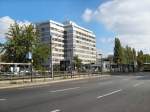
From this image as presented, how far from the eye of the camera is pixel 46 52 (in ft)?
242

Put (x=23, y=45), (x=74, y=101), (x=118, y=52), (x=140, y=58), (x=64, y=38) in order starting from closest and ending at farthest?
1. (x=74, y=101)
2. (x=23, y=45)
3. (x=118, y=52)
4. (x=140, y=58)
5. (x=64, y=38)

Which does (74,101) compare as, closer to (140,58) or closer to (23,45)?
(23,45)

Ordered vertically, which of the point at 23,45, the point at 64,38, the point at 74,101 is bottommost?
the point at 74,101

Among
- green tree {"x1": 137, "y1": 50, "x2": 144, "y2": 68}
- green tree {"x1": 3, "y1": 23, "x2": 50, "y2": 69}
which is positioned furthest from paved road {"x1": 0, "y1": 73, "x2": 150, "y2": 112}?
green tree {"x1": 137, "y1": 50, "x2": 144, "y2": 68}

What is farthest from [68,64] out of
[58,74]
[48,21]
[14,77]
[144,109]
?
[48,21]

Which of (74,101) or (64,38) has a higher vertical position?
(64,38)

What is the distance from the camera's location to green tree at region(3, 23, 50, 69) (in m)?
68.5

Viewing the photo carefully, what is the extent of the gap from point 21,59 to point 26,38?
4.70 m

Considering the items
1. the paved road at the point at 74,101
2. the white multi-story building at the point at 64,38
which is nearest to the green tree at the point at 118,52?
the white multi-story building at the point at 64,38

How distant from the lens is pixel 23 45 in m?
69.7

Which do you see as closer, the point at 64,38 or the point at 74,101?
the point at 74,101

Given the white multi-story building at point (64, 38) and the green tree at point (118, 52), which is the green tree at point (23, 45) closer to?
the green tree at point (118, 52)

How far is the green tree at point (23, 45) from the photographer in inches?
2697

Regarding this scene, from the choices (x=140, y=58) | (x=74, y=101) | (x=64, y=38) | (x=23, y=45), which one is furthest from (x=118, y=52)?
(x=74, y=101)
